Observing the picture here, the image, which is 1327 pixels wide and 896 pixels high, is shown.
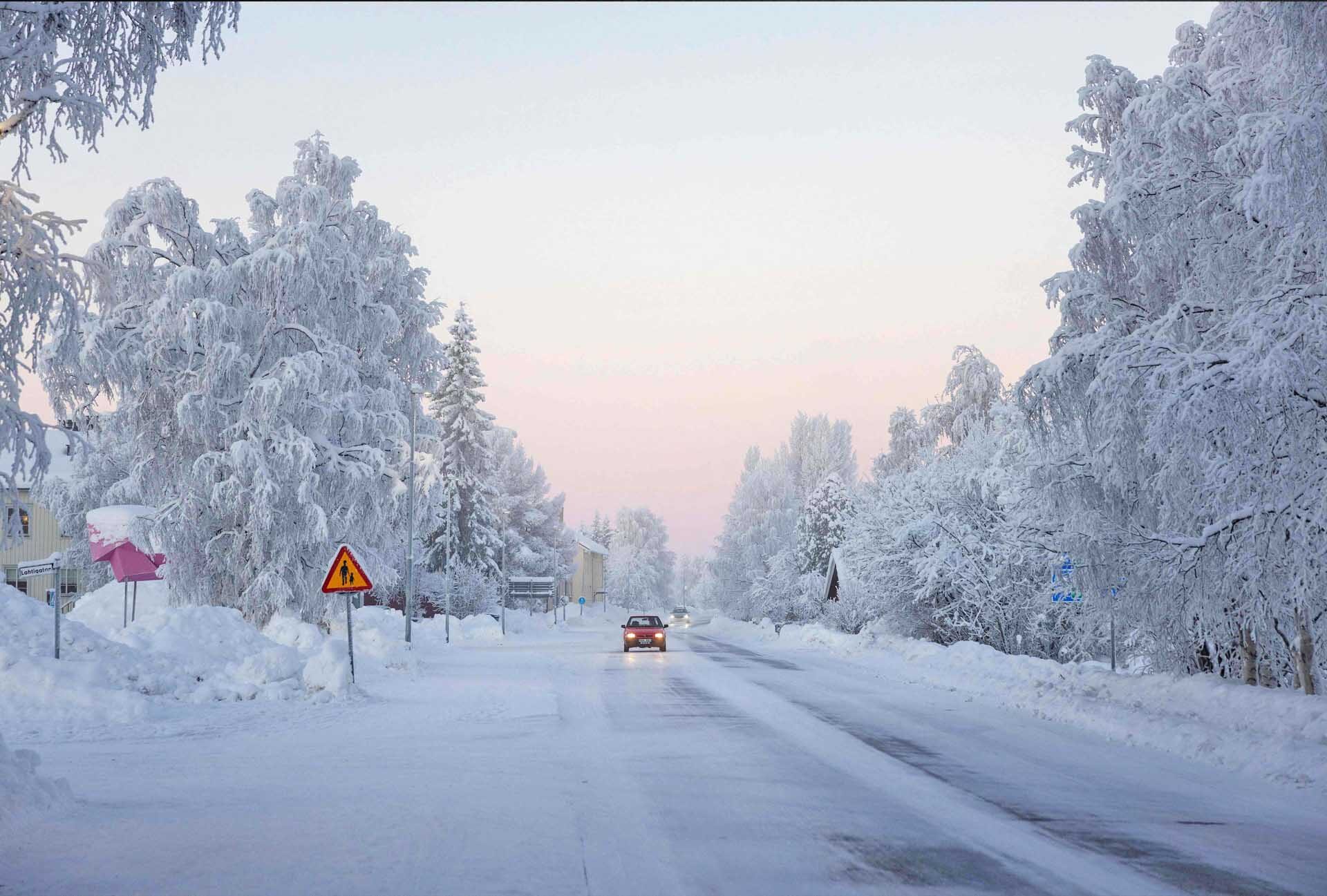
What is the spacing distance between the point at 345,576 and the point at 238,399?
10.6 meters

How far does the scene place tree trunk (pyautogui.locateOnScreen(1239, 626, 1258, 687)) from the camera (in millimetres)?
17641

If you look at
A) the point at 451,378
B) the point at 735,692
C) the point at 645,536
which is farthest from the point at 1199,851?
the point at 645,536

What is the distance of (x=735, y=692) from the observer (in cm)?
2217

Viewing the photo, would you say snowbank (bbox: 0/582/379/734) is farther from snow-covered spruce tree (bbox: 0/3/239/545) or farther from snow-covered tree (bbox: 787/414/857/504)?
snow-covered tree (bbox: 787/414/857/504)

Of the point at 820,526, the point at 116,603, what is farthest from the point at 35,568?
the point at 820,526

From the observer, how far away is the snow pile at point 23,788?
27.7 feet

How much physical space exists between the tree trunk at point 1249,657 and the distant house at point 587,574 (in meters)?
113

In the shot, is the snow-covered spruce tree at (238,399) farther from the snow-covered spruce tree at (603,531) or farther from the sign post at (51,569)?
the snow-covered spruce tree at (603,531)

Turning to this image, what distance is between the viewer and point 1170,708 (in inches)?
642

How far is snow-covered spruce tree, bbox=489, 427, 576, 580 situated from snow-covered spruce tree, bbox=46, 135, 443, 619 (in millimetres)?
55430

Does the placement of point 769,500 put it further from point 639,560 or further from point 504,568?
point 639,560

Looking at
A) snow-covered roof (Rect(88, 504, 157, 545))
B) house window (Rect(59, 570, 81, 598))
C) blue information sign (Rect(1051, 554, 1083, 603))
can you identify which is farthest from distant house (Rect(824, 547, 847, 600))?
blue information sign (Rect(1051, 554, 1083, 603))

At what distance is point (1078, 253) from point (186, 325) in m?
20.2

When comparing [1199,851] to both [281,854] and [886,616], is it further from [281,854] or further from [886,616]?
[886,616]
